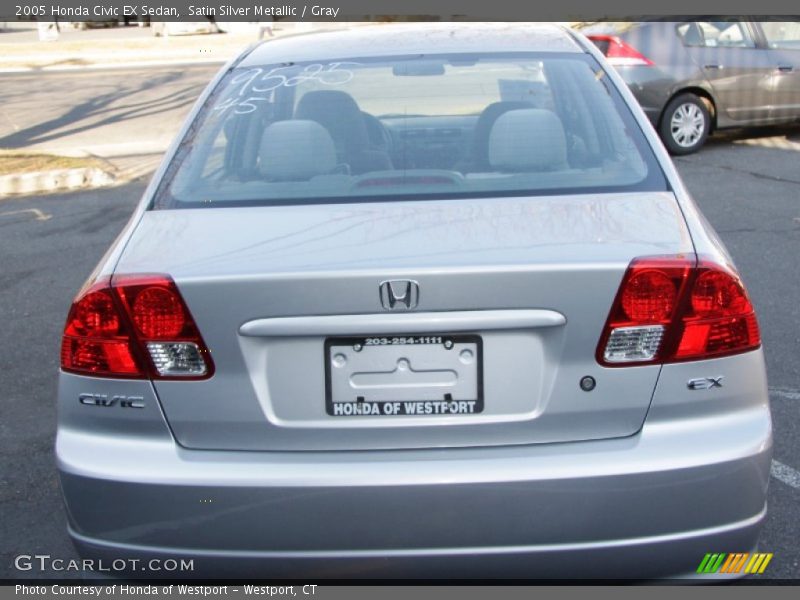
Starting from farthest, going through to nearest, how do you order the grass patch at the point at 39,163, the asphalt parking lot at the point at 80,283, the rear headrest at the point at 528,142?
the grass patch at the point at 39,163 → the asphalt parking lot at the point at 80,283 → the rear headrest at the point at 528,142

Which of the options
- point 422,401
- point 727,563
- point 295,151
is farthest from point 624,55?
point 422,401

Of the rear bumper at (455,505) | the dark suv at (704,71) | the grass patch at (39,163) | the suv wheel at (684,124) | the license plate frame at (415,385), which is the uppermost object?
the license plate frame at (415,385)

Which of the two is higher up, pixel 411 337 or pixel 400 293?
pixel 400 293

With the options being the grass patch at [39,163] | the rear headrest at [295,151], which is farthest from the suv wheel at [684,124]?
the rear headrest at [295,151]

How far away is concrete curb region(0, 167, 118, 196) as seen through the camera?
10.2 meters

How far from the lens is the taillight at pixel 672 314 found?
254 cm

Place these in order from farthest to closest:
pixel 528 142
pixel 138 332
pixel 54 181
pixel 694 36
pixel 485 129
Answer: pixel 694 36 → pixel 54 181 → pixel 485 129 → pixel 528 142 → pixel 138 332

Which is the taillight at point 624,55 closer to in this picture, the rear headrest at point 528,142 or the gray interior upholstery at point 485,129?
the gray interior upholstery at point 485,129

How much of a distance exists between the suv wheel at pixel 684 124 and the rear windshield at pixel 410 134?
300 inches

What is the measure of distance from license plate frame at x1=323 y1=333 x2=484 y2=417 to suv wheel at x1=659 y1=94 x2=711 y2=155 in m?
9.23

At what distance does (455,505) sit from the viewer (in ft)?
8.20

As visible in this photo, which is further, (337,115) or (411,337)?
(337,115)

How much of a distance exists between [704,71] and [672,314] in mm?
9353

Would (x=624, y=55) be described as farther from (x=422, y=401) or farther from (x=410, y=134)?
(x=422, y=401)
